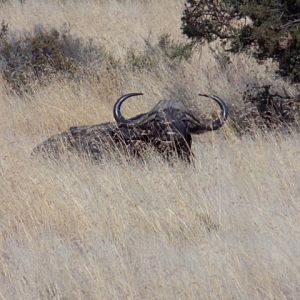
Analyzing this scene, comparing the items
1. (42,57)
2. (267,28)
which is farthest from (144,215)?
(42,57)

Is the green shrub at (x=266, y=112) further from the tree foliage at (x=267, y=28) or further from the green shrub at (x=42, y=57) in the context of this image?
the green shrub at (x=42, y=57)

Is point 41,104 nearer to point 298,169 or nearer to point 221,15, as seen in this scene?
point 221,15

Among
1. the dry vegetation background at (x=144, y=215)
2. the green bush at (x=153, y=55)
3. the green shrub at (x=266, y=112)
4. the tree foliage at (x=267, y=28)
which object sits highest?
the tree foliage at (x=267, y=28)

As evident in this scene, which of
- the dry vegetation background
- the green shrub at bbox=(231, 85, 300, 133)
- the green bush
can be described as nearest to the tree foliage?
the green shrub at bbox=(231, 85, 300, 133)

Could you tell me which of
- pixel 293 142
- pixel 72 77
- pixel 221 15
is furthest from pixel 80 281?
pixel 72 77

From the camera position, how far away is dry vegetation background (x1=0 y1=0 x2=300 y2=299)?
534 cm

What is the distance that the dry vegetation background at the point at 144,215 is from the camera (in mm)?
5344

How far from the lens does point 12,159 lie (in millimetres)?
8367

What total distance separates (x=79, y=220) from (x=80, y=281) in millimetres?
1285

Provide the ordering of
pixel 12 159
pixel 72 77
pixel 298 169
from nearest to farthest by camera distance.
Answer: pixel 298 169 → pixel 12 159 → pixel 72 77

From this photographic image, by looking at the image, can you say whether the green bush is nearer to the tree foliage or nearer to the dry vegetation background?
the dry vegetation background

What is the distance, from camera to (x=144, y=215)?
657 cm

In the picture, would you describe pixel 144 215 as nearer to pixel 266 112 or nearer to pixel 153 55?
pixel 266 112

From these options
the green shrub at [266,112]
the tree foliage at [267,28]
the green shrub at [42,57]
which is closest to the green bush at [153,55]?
the green shrub at [42,57]
